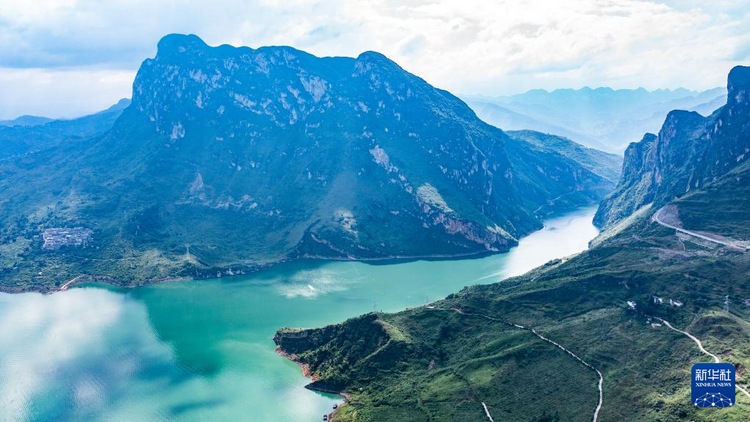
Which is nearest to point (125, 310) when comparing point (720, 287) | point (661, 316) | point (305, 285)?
point (305, 285)

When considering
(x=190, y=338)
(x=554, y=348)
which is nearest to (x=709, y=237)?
(x=554, y=348)

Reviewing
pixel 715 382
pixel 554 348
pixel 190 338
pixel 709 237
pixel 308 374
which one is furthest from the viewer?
pixel 709 237

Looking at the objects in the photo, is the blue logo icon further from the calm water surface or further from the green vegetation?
the calm water surface

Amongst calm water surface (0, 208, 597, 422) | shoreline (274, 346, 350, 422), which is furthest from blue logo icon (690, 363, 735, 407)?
calm water surface (0, 208, 597, 422)

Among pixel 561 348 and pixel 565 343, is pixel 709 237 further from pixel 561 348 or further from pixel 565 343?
pixel 561 348

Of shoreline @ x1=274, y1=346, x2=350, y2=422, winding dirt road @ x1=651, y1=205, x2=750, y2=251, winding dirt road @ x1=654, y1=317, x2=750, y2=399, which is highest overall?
A: winding dirt road @ x1=651, y1=205, x2=750, y2=251

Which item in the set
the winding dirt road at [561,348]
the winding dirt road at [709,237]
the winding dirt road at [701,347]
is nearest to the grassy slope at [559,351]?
the winding dirt road at [561,348]
